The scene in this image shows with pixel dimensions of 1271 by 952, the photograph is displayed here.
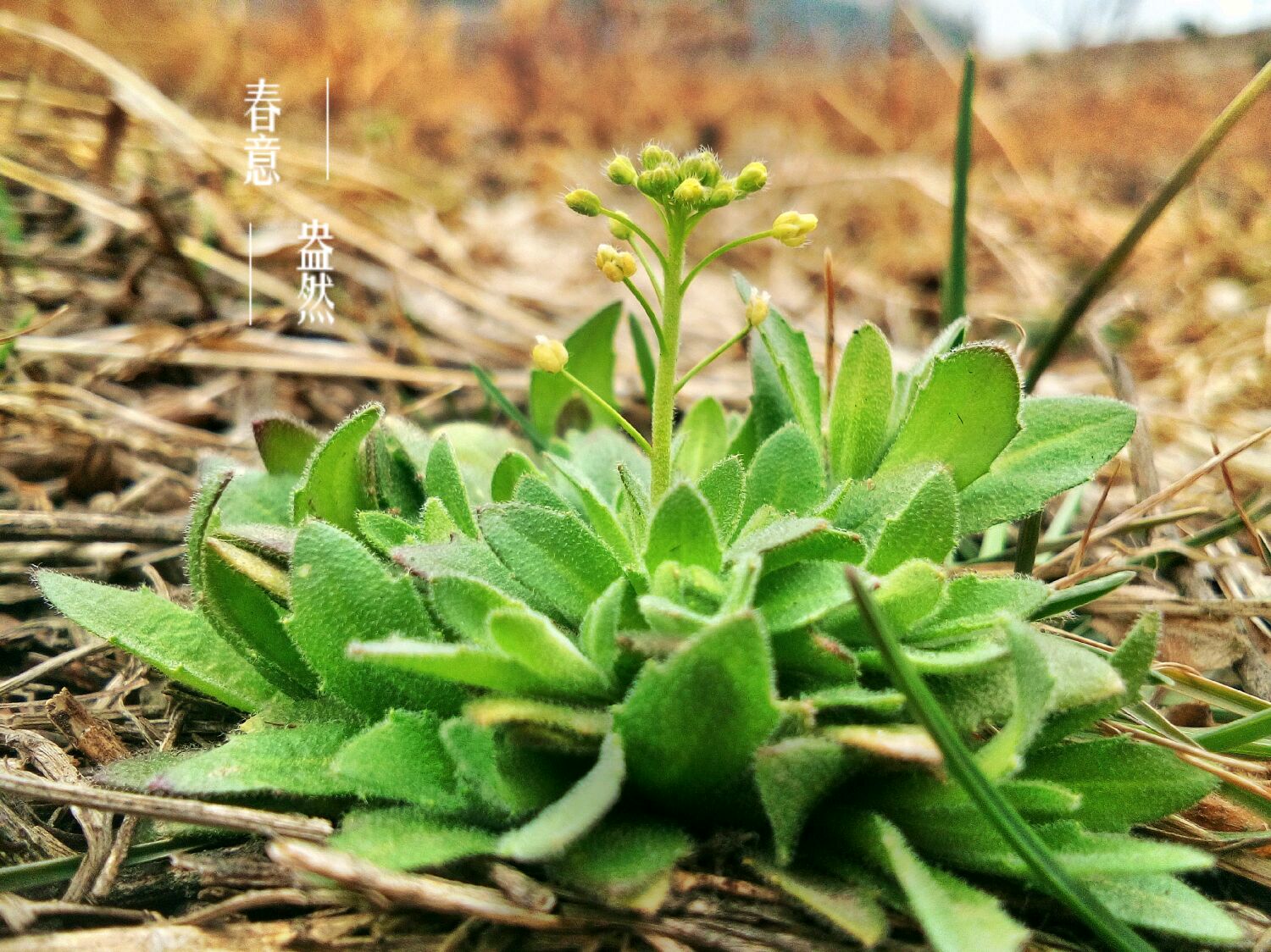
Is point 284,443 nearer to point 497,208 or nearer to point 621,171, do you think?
point 621,171

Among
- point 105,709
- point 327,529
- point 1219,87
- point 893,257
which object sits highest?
point 1219,87

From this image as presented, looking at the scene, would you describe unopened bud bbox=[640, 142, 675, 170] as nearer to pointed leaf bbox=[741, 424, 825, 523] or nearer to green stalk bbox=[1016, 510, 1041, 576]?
pointed leaf bbox=[741, 424, 825, 523]

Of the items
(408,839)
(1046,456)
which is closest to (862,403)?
(1046,456)

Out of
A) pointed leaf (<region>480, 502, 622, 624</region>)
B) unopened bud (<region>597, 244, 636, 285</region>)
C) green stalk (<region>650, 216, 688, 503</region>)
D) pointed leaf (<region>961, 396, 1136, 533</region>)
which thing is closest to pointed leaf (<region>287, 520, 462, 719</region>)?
pointed leaf (<region>480, 502, 622, 624</region>)

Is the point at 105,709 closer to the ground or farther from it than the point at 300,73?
closer to the ground

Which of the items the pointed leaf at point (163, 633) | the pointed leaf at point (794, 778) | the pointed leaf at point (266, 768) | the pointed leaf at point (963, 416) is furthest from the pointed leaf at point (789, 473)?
the pointed leaf at point (163, 633)

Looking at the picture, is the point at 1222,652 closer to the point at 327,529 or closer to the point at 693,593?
the point at 693,593

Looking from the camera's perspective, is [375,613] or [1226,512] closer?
[375,613]

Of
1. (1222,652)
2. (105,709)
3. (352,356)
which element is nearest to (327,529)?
(105,709)
